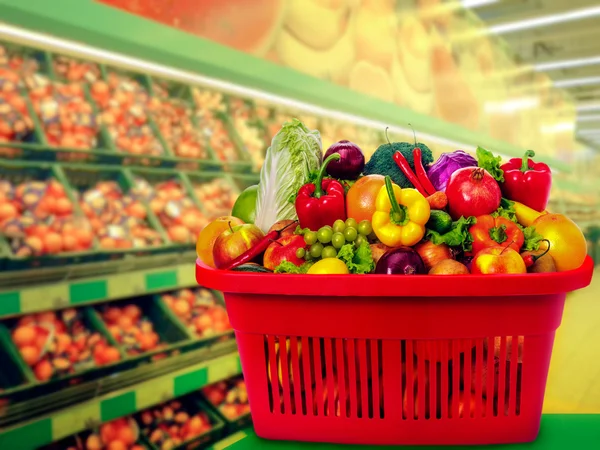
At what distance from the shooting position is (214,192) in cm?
277

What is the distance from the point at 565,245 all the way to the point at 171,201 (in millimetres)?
1956

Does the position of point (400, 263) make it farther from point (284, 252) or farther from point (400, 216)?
point (284, 252)

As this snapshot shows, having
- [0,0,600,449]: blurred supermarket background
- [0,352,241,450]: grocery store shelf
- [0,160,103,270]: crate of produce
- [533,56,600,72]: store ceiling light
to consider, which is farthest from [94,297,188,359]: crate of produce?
[533,56,600,72]: store ceiling light

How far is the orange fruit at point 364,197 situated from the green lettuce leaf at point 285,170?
286 millimetres

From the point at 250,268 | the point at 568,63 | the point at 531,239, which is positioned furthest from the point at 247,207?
the point at 568,63

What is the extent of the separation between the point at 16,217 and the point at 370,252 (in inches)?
59.4

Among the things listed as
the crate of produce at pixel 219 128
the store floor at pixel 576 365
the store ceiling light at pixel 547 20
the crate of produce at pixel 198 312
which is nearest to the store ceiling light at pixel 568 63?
the store ceiling light at pixel 547 20

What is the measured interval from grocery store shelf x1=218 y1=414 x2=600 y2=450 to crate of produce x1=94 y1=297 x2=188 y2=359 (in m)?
1.35

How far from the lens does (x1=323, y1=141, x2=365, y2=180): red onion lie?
120 cm

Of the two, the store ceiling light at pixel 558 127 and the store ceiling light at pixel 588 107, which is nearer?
the store ceiling light at pixel 558 127

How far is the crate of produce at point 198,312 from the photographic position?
7.89 ft

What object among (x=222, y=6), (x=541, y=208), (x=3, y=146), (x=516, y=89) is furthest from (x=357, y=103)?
(x=516, y=89)

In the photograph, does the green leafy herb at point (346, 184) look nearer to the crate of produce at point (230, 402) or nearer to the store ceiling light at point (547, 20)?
the crate of produce at point (230, 402)

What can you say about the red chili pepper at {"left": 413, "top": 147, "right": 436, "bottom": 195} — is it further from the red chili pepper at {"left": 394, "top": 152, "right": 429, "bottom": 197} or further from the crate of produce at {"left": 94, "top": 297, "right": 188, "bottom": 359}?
the crate of produce at {"left": 94, "top": 297, "right": 188, "bottom": 359}
